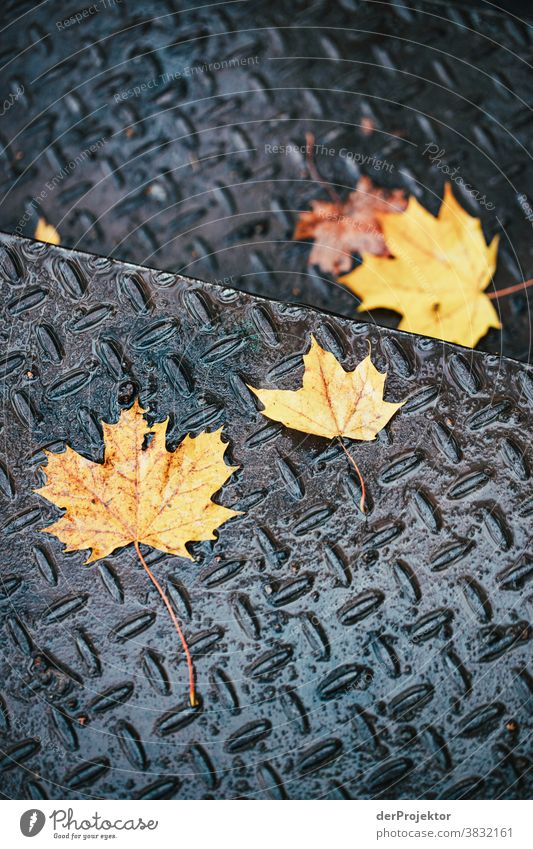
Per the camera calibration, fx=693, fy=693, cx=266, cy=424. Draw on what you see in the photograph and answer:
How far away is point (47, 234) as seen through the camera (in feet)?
3.34

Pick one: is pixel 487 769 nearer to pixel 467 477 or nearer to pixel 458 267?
pixel 467 477

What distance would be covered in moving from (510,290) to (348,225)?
251 millimetres

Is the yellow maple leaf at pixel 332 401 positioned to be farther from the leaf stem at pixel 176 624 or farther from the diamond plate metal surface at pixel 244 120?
the leaf stem at pixel 176 624

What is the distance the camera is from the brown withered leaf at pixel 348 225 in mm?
984

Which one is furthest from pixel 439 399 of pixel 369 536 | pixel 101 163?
pixel 101 163

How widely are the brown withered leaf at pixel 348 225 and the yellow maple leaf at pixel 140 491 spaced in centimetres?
30

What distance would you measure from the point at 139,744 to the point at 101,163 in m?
0.83

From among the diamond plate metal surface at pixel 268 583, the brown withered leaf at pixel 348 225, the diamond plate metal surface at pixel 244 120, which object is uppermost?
the diamond plate metal surface at pixel 244 120

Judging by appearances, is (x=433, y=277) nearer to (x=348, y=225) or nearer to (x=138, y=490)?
(x=348, y=225)

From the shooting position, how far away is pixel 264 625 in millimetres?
958

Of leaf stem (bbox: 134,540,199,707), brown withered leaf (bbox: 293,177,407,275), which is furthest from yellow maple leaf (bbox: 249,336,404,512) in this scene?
leaf stem (bbox: 134,540,199,707)

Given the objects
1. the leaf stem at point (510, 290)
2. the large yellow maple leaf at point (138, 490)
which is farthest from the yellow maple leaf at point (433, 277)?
the large yellow maple leaf at point (138, 490)

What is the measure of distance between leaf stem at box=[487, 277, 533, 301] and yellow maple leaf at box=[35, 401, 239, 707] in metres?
0.44

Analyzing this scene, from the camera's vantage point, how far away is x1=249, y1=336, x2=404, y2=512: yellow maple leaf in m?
0.95
